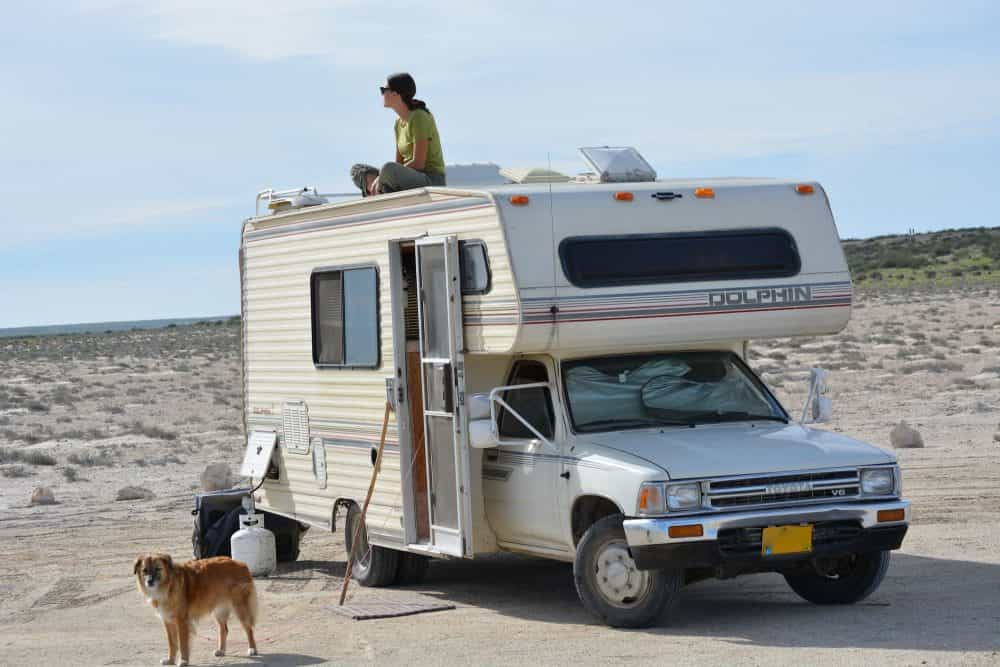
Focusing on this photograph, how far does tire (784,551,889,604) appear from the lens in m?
9.95

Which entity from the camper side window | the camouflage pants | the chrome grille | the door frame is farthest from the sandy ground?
the camouflage pants

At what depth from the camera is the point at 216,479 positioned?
747 inches

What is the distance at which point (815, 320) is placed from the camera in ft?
34.2

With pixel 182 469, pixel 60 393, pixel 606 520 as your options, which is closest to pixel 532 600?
pixel 606 520

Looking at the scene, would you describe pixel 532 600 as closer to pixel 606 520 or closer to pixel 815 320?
pixel 606 520

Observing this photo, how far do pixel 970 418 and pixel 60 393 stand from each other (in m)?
23.1

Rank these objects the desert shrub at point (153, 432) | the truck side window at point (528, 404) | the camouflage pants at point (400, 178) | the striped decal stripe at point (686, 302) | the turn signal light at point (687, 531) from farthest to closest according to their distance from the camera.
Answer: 1. the desert shrub at point (153, 432)
2. the camouflage pants at point (400, 178)
3. the truck side window at point (528, 404)
4. the striped decal stripe at point (686, 302)
5. the turn signal light at point (687, 531)

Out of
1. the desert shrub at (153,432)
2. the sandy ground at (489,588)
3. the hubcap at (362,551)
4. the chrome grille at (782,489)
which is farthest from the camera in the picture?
the desert shrub at (153,432)

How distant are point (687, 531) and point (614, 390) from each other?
152 centimetres

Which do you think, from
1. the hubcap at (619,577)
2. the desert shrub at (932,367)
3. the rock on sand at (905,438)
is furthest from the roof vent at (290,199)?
the desert shrub at (932,367)

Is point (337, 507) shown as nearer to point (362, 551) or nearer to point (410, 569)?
point (362, 551)

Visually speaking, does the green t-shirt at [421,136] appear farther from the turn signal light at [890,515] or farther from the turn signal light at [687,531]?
the turn signal light at [890,515]

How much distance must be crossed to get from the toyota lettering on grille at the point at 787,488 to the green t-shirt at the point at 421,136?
4102mm

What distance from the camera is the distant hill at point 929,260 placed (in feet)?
228
